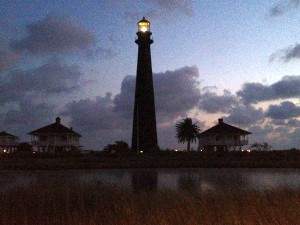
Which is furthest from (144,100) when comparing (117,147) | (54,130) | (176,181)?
(176,181)

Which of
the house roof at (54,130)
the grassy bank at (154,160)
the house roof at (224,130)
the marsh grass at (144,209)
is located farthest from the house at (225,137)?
the marsh grass at (144,209)

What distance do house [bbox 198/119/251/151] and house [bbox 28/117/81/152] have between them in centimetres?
2112

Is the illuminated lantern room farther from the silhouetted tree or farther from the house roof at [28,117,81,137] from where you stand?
the house roof at [28,117,81,137]

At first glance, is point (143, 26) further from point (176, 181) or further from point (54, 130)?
point (176, 181)

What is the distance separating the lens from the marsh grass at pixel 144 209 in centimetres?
1458

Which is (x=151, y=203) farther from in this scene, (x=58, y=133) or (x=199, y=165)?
(x=58, y=133)

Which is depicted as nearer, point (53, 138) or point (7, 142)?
point (53, 138)

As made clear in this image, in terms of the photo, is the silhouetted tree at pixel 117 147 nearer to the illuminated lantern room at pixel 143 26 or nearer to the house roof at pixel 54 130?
the house roof at pixel 54 130

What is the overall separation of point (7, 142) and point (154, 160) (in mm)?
43569

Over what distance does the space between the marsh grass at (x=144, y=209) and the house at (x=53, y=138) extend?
53475 mm

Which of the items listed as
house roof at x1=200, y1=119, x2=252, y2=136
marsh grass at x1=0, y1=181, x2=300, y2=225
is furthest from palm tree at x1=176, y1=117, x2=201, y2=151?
marsh grass at x1=0, y1=181, x2=300, y2=225

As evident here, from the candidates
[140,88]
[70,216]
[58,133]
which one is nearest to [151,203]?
[70,216]

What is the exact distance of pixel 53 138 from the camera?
243 feet

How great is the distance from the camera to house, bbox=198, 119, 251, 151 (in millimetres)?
75125
